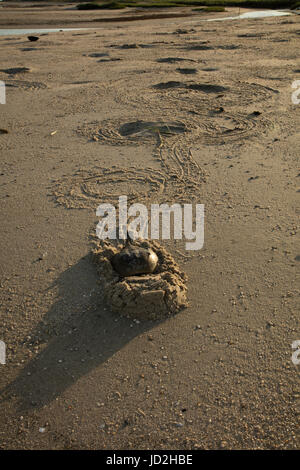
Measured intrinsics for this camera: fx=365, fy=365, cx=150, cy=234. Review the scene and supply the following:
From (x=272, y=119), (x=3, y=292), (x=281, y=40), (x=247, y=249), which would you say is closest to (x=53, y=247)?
(x=3, y=292)

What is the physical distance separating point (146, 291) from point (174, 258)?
635mm

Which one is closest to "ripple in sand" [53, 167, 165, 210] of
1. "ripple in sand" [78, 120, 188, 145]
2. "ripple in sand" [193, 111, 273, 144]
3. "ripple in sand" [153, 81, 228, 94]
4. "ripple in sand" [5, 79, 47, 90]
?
"ripple in sand" [78, 120, 188, 145]

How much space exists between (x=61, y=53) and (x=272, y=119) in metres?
7.34

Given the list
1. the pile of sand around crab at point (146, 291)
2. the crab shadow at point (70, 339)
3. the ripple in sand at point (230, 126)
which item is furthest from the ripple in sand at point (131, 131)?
the crab shadow at point (70, 339)

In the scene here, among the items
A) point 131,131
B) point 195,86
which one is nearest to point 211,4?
point 195,86

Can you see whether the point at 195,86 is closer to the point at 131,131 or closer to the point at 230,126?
the point at 230,126

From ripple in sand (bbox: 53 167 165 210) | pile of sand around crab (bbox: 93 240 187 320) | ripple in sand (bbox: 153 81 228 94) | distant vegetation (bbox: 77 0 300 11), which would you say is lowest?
pile of sand around crab (bbox: 93 240 187 320)

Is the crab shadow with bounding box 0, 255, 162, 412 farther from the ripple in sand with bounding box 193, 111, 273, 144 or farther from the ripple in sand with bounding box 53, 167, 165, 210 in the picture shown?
the ripple in sand with bounding box 193, 111, 273, 144

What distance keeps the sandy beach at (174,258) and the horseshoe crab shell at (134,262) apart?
240 millimetres

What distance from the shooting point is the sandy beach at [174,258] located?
6.97 ft

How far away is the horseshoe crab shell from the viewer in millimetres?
2867

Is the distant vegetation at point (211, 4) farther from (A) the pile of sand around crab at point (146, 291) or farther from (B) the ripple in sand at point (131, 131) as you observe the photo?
(A) the pile of sand around crab at point (146, 291)

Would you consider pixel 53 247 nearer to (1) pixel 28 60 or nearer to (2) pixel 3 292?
(2) pixel 3 292

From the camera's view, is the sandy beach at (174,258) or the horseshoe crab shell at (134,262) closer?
the sandy beach at (174,258)
